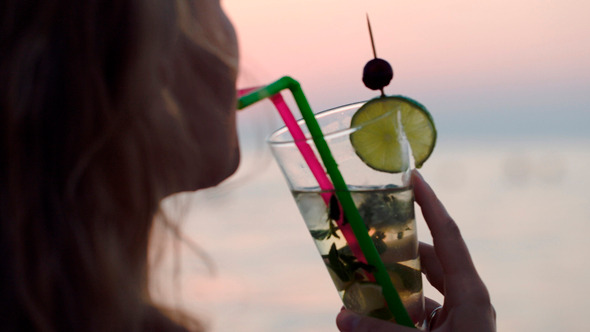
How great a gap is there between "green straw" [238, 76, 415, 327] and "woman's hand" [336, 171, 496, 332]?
7 cm

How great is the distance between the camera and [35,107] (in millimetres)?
836

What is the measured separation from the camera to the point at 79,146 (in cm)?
87

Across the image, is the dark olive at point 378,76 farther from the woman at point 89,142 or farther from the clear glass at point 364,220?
the woman at point 89,142

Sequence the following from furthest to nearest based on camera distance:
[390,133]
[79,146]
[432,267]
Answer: [432,267], [390,133], [79,146]

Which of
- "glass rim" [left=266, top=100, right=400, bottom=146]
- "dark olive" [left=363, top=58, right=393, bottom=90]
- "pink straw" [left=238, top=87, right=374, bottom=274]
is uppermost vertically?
"dark olive" [left=363, top=58, right=393, bottom=90]

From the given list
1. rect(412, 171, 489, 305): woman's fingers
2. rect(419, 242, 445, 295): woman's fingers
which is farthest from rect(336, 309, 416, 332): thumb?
rect(419, 242, 445, 295): woman's fingers

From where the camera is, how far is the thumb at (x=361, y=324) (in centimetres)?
91

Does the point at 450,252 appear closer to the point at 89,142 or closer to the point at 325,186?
the point at 325,186

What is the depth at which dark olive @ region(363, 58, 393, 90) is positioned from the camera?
106 centimetres

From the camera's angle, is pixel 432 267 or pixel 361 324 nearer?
pixel 361 324

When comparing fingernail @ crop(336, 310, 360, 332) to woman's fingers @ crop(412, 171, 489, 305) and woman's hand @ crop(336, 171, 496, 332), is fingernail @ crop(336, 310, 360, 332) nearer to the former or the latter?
woman's hand @ crop(336, 171, 496, 332)

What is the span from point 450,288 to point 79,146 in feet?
2.44

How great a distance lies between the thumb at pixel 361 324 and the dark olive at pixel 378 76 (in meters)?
0.48

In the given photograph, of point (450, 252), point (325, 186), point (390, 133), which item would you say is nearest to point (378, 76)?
point (390, 133)
